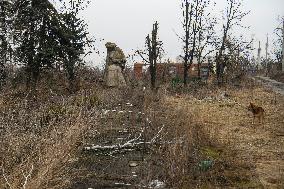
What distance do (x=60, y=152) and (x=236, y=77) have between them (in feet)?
89.8

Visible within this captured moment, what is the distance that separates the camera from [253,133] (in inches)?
455

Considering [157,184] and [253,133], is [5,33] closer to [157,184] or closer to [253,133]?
[253,133]

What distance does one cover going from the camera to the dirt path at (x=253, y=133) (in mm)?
7711

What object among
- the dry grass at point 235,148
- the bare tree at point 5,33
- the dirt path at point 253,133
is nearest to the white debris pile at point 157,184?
the dry grass at point 235,148

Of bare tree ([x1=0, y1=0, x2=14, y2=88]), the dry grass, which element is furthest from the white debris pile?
bare tree ([x1=0, y1=0, x2=14, y2=88])

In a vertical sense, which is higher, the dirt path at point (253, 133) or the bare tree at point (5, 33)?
the bare tree at point (5, 33)

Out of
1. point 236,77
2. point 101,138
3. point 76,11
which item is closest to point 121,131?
point 101,138

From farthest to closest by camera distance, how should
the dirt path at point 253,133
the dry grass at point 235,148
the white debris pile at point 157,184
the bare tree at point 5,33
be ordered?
1. the bare tree at point 5,33
2. the dirt path at point 253,133
3. the dry grass at point 235,148
4. the white debris pile at point 157,184

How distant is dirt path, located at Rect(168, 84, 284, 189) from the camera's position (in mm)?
7711

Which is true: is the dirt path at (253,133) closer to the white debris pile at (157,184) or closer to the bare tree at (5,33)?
the white debris pile at (157,184)

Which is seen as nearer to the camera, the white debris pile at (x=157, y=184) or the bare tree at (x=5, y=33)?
the white debris pile at (x=157, y=184)

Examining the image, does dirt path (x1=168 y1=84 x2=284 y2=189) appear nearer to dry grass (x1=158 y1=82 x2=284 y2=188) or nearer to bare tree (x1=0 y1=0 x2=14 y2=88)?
dry grass (x1=158 y1=82 x2=284 y2=188)

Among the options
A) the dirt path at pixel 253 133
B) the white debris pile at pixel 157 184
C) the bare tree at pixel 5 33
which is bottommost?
the white debris pile at pixel 157 184

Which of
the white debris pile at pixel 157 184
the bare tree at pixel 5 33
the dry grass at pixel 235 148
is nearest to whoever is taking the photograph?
the white debris pile at pixel 157 184
